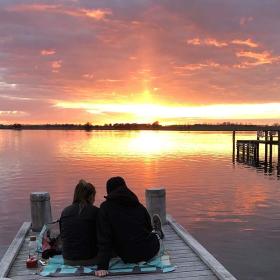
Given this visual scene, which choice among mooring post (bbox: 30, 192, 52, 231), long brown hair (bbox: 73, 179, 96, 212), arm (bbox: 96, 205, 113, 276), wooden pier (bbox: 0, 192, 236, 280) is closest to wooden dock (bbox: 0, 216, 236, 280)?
wooden pier (bbox: 0, 192, 236, 280)

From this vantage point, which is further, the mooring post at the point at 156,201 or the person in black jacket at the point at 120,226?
the mooring post at the point at 156,201

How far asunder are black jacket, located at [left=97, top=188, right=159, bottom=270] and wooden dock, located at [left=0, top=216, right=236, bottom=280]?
1.41ft

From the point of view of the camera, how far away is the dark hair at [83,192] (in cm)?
769

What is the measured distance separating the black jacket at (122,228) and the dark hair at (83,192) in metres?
0.32

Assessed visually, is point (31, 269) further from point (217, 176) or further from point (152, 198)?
point (217, 176)

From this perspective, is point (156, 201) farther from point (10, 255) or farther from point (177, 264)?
point (10, 255)

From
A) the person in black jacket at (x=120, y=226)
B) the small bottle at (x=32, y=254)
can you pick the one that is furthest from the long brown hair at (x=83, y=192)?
the small bottle at (x=32, y=254)

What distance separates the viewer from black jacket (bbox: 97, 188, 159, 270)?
771cm

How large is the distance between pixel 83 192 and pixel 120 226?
933mm

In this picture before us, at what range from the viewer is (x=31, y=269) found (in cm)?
841

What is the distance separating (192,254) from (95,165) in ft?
113

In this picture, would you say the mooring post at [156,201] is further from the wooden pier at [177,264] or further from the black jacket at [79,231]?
the black jacket at [79,231]

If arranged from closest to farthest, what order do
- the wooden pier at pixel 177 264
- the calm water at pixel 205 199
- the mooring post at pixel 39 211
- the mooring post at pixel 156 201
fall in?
the wooden pier at pixel 177 264, the mooring post at pixel 39 211, the mooring post at pixel 156 201, the calm water at pixel 205 199

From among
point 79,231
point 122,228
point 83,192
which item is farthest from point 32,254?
point 122,228
